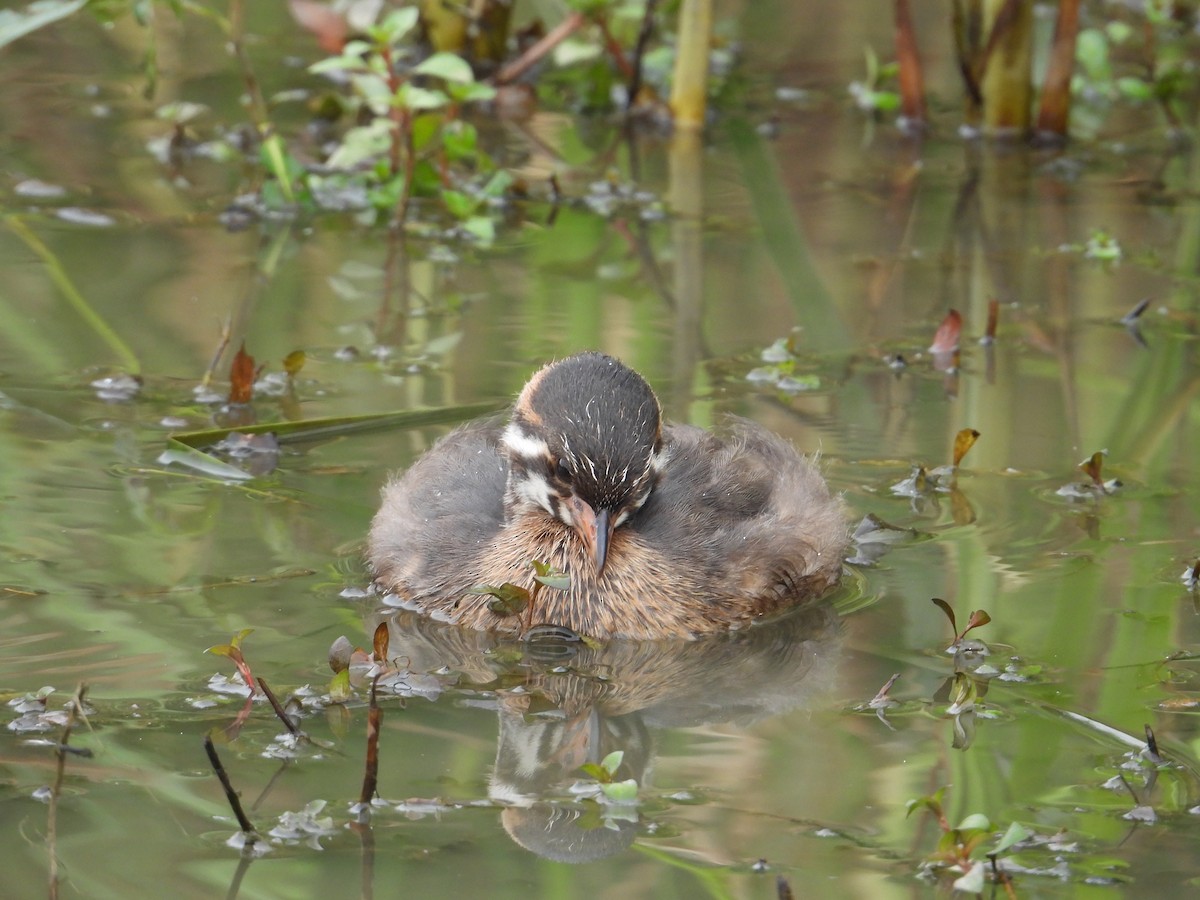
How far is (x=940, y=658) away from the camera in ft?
17.7

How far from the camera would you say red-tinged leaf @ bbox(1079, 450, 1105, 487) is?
6.51 metres

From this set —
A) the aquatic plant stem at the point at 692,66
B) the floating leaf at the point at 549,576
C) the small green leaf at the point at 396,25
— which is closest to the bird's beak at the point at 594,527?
the floating leaf at the point at 549,576

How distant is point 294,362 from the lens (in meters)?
7.27

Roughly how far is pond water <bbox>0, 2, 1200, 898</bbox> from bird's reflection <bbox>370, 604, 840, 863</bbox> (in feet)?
0.06

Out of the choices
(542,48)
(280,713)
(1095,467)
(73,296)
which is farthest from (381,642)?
(542,48)

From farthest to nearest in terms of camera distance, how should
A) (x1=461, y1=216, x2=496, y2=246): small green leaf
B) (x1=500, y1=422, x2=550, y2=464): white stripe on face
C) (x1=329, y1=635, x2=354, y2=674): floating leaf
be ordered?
1. (x1=461, y1=216, x2=496, y2=246): small green leaf
2. (x1=500, y1=422, x2=550, y2=464): white stripe on face
3. (x1=329, y1=635, x2=354, y2=674): floating leaf

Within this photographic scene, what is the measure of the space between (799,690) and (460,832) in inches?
55.0

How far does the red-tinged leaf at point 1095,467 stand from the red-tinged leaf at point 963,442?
1.28 ft

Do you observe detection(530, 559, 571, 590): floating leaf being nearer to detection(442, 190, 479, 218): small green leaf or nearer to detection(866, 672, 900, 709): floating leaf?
detection(866, 672, 900, 709): floating leaf

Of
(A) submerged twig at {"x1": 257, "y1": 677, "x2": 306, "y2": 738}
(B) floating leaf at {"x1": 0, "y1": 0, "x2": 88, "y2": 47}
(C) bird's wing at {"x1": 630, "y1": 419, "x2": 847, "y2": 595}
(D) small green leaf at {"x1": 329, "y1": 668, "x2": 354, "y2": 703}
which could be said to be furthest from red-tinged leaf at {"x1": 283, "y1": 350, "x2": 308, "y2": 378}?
(A) submerged twig at {"x1": 257, "y1": 677, "x2": 306, "y2": 738}

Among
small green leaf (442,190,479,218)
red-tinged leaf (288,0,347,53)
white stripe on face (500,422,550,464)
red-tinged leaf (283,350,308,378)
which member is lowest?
red-tinged leaf (283,350,308,378)

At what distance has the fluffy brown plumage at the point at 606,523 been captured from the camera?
565 cm

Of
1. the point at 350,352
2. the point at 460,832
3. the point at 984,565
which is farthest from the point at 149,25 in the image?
the point at 460,832

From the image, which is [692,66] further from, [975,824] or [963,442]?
[975,824]
